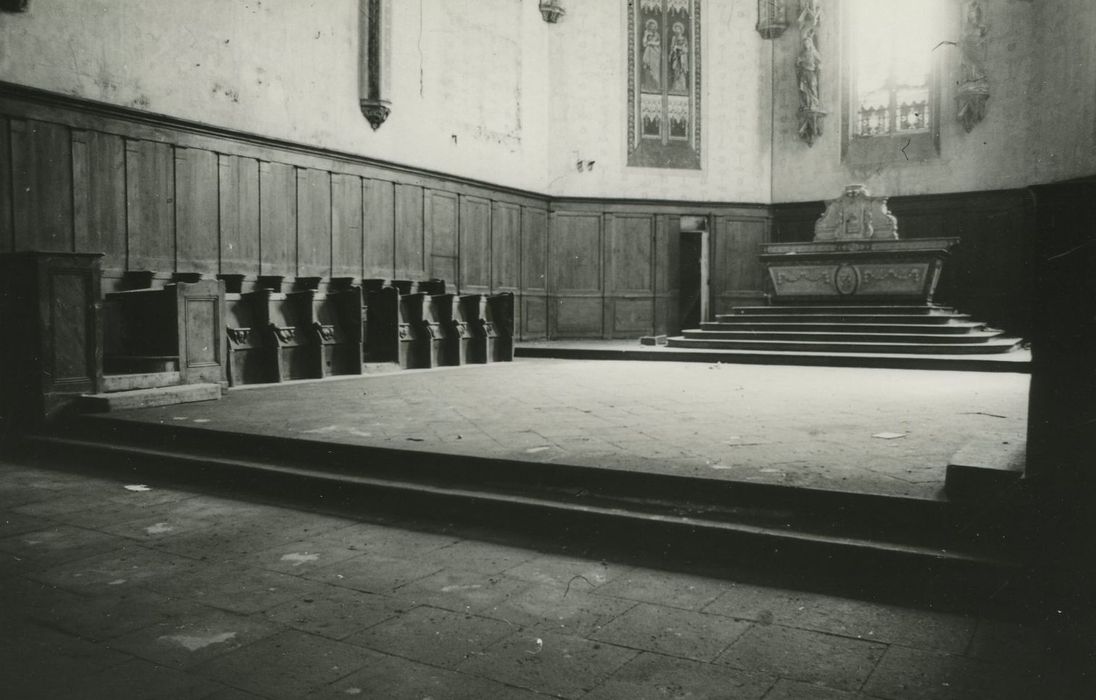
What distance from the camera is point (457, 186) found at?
512 inches

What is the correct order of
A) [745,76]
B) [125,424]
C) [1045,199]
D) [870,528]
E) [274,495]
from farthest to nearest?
[745,76], [125,424], [274,495], [870,528], [1045,199]

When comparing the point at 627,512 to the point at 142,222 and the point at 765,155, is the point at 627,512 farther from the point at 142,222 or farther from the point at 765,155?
the point at 765,155

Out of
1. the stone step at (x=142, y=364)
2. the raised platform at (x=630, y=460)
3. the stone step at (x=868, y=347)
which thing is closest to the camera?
the raised platform at (x=630, y=460)

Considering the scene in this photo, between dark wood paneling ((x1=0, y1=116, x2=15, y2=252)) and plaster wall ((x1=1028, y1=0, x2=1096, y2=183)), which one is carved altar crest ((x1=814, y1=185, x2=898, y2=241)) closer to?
plaster wall ((x1=1028, y1=0, x2=1096, y2=183))

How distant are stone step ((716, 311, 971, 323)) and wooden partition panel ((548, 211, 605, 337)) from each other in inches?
130

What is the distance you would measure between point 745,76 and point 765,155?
1.60 metres

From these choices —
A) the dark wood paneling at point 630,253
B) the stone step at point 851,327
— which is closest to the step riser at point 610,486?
the stone step at point 851,327

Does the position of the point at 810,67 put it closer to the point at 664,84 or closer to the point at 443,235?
the point at 664,84

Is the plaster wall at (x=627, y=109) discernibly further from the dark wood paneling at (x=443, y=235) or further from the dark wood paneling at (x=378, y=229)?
the dark wood paneling at (x=378, y=229)

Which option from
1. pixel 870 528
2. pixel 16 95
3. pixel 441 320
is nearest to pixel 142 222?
pixel 16 95

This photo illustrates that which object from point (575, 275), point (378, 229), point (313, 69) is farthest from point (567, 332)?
point (313, 69)

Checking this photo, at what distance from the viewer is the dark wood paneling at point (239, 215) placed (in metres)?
9.57

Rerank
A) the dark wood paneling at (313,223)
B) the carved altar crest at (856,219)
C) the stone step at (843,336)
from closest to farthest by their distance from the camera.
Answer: the stone step at (843,336), the dark wood paneling at (313,223), the carved altar crest at (856,219)

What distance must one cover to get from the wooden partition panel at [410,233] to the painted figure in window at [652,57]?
227 inches
